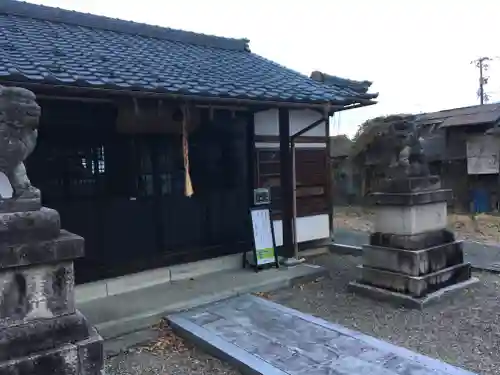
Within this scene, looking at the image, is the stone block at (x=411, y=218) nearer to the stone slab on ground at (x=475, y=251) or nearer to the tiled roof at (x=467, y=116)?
the stone slab on ground at (x=475, y=251)

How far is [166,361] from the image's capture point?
14.8 feet

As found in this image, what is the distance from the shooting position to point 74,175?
6.19 meters

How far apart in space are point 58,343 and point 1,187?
73.7 inches

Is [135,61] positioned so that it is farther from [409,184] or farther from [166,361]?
[409,184]

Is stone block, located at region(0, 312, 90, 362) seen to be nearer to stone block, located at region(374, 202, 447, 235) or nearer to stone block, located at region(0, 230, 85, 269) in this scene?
stone block, located at region(0, 230, 85, 269)

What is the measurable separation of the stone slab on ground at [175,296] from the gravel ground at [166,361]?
1.63 ft

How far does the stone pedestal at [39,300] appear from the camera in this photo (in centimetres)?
302

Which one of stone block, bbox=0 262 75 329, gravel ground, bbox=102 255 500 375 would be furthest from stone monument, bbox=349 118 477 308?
stone block, bbox=0 262 75 329

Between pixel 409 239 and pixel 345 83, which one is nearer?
pixel 409 239

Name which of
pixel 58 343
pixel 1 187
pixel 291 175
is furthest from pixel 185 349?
pixel 291 175

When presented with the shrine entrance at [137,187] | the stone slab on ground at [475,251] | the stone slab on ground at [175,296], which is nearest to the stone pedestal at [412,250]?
the stone slab on ground at [175,296]

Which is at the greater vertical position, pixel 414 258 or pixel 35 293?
pixel 35 293

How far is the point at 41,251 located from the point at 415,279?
4.95 meters

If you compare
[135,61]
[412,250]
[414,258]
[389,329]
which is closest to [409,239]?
[412,250]
